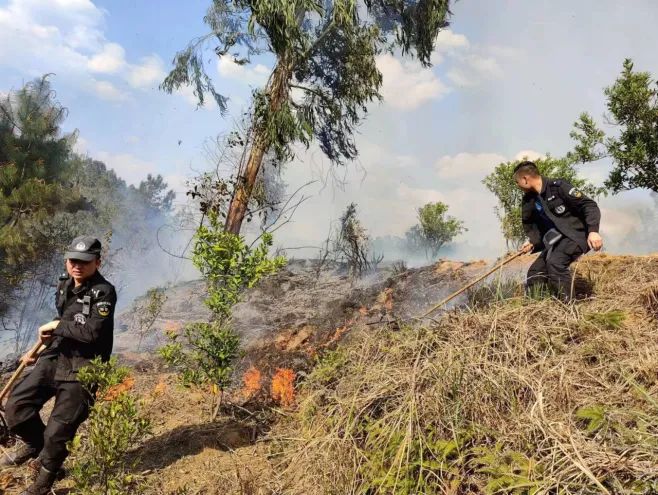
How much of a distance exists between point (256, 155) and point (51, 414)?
497 cm

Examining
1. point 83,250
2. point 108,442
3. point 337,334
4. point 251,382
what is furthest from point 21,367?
point 337,334

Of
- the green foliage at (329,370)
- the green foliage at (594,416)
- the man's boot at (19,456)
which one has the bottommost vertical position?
the man's boot at (19,456)

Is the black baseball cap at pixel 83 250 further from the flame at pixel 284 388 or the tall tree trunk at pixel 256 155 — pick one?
the tall tree trunk at pixel 256 155

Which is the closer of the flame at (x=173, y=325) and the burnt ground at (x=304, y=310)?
the burnt ground at (x=304, y=310)

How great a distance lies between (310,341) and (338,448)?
3.45m

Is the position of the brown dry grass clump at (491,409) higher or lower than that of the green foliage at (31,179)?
lower

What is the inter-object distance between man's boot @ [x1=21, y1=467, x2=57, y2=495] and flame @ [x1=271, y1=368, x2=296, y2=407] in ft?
6.00

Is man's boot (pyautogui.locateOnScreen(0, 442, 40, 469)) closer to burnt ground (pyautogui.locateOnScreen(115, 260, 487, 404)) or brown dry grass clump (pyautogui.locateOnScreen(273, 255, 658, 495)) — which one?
brown dry grass clump (pyautogui.locateOnScreen(273, 255, 658, 495))

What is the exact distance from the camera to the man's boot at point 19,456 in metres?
3.38

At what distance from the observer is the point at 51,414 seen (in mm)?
Result: 3123

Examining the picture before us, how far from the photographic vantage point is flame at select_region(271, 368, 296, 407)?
4.31 meters

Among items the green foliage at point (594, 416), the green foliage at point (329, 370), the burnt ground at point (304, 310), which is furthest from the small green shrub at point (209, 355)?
the green foliage at point (594, 416)

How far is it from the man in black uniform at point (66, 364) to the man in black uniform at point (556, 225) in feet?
11.8

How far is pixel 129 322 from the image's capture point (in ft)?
32.9
